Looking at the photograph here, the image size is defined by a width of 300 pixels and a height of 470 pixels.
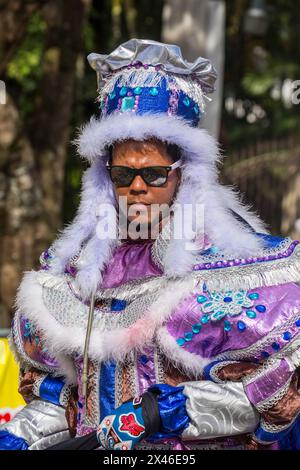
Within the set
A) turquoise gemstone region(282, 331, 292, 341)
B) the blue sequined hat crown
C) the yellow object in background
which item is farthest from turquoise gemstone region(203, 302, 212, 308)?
the yellow object in background

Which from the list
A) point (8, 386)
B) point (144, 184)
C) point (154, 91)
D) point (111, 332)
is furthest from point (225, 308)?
point (8, 386)

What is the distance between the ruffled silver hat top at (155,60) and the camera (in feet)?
10.4

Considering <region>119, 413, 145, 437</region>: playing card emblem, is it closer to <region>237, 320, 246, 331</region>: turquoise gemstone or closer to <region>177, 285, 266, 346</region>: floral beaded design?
<region>177, 285, 266, 346</region>: floral beaded design

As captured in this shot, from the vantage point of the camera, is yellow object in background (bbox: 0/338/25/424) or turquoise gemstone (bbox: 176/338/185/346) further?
yellow object in background (bbox: 0/338/25/424)

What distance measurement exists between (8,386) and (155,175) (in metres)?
1.79

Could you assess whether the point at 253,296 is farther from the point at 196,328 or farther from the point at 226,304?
the point at 196,328

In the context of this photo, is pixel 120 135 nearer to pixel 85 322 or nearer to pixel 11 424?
pixel 85 322

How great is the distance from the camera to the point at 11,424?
325cm

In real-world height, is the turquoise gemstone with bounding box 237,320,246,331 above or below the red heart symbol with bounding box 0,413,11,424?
above

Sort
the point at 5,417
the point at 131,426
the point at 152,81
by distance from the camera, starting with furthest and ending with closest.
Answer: the point at 5,417 → the point at 152,81 → the point at 131,426

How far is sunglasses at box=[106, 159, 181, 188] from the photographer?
3.11 metres

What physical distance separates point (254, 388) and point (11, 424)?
91 cm

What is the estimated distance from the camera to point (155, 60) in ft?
10.4

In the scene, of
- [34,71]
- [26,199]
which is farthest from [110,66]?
[34,71]
